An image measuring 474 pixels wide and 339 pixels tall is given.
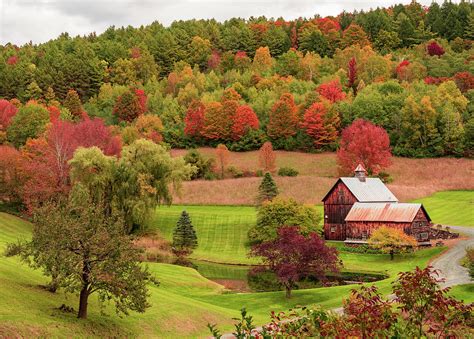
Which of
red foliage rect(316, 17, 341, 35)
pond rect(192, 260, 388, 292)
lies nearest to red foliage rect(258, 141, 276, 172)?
pond rect(192, 260, 388, 292)

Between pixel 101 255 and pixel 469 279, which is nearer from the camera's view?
pixel 101 255

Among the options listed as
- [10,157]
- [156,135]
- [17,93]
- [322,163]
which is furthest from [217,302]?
[17,93]

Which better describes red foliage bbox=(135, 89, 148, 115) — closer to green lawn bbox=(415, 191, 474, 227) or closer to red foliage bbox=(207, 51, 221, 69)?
red foliage bbox=(207, 51, 221, 69)

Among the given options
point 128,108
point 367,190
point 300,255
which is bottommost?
point 300,255

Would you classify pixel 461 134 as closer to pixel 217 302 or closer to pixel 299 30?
pixel 217 302

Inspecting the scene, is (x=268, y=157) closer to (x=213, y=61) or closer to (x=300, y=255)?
(x=300, y=255)

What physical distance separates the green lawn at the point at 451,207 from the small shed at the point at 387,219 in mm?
8627

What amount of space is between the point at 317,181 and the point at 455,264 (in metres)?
35.9

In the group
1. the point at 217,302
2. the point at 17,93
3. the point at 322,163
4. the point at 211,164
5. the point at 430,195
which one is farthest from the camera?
the point at 17,93

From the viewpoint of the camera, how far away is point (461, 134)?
99.3m

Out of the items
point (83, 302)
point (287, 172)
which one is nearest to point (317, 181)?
point (287, 172)

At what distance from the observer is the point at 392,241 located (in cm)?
6134

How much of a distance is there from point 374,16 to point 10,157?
131629mm

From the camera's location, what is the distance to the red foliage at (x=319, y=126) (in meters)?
109
